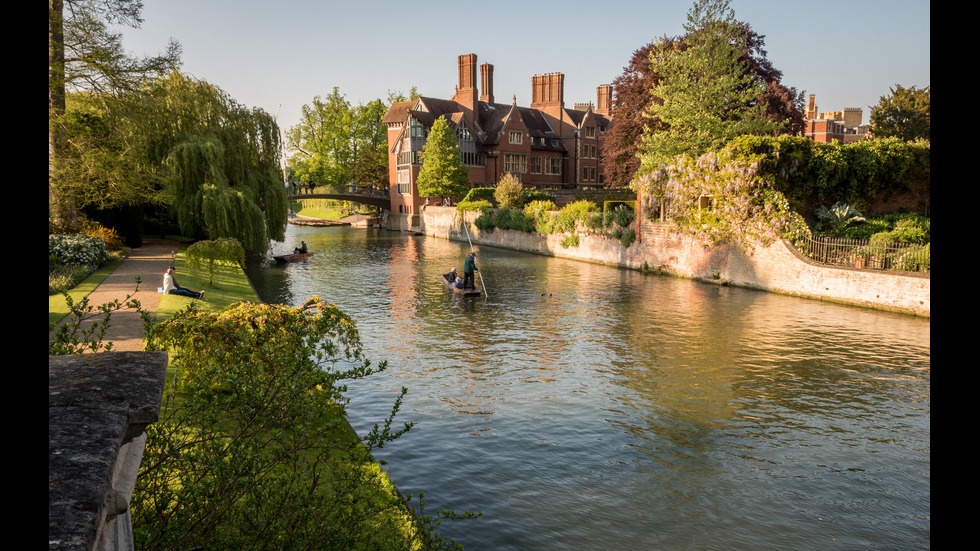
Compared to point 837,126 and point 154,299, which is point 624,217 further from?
point 837,126

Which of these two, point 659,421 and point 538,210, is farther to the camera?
point 538,210

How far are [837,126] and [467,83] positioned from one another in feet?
174

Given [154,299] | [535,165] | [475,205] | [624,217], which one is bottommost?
[154,299]

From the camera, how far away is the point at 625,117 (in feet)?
134

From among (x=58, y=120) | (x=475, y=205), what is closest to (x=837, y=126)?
(x=475, y=205)

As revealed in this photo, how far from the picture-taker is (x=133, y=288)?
19203 mm

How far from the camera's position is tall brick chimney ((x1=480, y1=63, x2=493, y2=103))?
244ft

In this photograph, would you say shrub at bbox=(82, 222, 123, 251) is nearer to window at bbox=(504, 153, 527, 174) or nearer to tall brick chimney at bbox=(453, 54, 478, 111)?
window at bbox=(504, 153, 527, 174)

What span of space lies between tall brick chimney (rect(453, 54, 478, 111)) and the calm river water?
173 ft

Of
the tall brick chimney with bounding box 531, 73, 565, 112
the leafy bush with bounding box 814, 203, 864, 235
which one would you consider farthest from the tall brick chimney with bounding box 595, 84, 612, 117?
the leafy bush with bounding box 814, 203, 864, 235

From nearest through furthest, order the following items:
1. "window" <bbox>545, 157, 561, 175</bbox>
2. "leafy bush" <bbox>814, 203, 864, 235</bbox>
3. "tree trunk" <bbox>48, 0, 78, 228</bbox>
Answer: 1. "tree trunk" <bbox>48, 0, 78, 228</bbox>
2. "leafy bush" <bbox>814, 203, 864, 235</bbox>
3. "window" <bbox>545, 157, 561, 175</bbox>

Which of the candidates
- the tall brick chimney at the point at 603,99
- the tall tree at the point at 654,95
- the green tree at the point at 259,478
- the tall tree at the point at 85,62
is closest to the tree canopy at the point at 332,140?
the tall brick chimney at the point at 603,99
